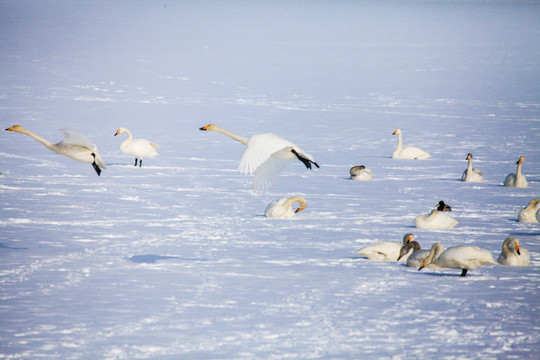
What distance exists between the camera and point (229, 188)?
15.1 meters

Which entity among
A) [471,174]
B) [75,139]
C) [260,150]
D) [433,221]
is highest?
[471,174]

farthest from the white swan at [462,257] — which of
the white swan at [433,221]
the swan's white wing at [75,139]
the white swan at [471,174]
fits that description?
the white swan at [471,174]

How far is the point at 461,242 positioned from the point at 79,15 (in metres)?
94.7

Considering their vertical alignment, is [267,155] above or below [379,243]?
above

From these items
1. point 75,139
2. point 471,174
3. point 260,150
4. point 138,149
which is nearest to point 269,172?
point 260,150

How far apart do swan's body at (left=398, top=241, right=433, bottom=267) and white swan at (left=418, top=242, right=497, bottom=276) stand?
13cm

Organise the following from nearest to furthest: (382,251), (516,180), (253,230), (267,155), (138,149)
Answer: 1. (267,155)
2. (382,251)
3. (253,230)
4. (516,180)
5. (138,149)

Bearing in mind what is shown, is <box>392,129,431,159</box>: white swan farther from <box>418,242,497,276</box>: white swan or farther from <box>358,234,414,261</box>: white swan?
<box>418,242,497,276</box>: white swan

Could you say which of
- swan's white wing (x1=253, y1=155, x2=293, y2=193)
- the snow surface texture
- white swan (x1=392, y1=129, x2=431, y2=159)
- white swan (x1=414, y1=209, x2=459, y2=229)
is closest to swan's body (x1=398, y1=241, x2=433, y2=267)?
the snow surface texture

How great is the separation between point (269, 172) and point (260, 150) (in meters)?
1.32

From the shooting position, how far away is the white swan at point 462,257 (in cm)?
928

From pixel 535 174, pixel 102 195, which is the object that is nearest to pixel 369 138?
pixel 535 174

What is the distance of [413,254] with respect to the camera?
9.98 m

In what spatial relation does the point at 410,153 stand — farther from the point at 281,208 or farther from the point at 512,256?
the point at 512,256
